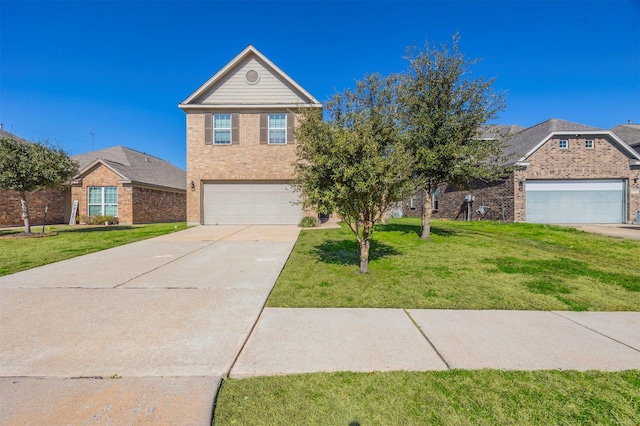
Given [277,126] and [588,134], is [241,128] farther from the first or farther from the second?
[588,134]

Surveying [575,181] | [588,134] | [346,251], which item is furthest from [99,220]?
[588,134]

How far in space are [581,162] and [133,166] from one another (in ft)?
102

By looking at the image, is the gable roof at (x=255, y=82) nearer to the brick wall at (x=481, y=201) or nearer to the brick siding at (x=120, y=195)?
the brick siding at (x=120, y=195)

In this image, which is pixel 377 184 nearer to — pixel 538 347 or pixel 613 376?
pixel 538 347

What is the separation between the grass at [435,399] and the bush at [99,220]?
20.5m

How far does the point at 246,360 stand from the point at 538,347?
2963 millimetres

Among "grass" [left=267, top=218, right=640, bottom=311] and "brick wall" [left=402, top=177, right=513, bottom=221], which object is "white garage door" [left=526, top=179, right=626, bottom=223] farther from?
"grass" [left=267, top=218, right=640, bottom=311]

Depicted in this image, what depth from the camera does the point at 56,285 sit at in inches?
187

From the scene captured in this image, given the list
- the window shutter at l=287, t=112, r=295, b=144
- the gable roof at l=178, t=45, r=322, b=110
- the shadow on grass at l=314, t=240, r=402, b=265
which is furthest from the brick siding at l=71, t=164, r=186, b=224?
the shadow on grass at l=314, t=240, r=402, b=265

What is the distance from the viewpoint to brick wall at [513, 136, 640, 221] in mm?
17156

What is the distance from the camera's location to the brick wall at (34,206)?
15.9 meters

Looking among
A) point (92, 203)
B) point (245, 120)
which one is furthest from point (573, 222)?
point (92, 203)

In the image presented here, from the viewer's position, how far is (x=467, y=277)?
215 inches

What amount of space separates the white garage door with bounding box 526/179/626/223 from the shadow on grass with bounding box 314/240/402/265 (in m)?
14.4
